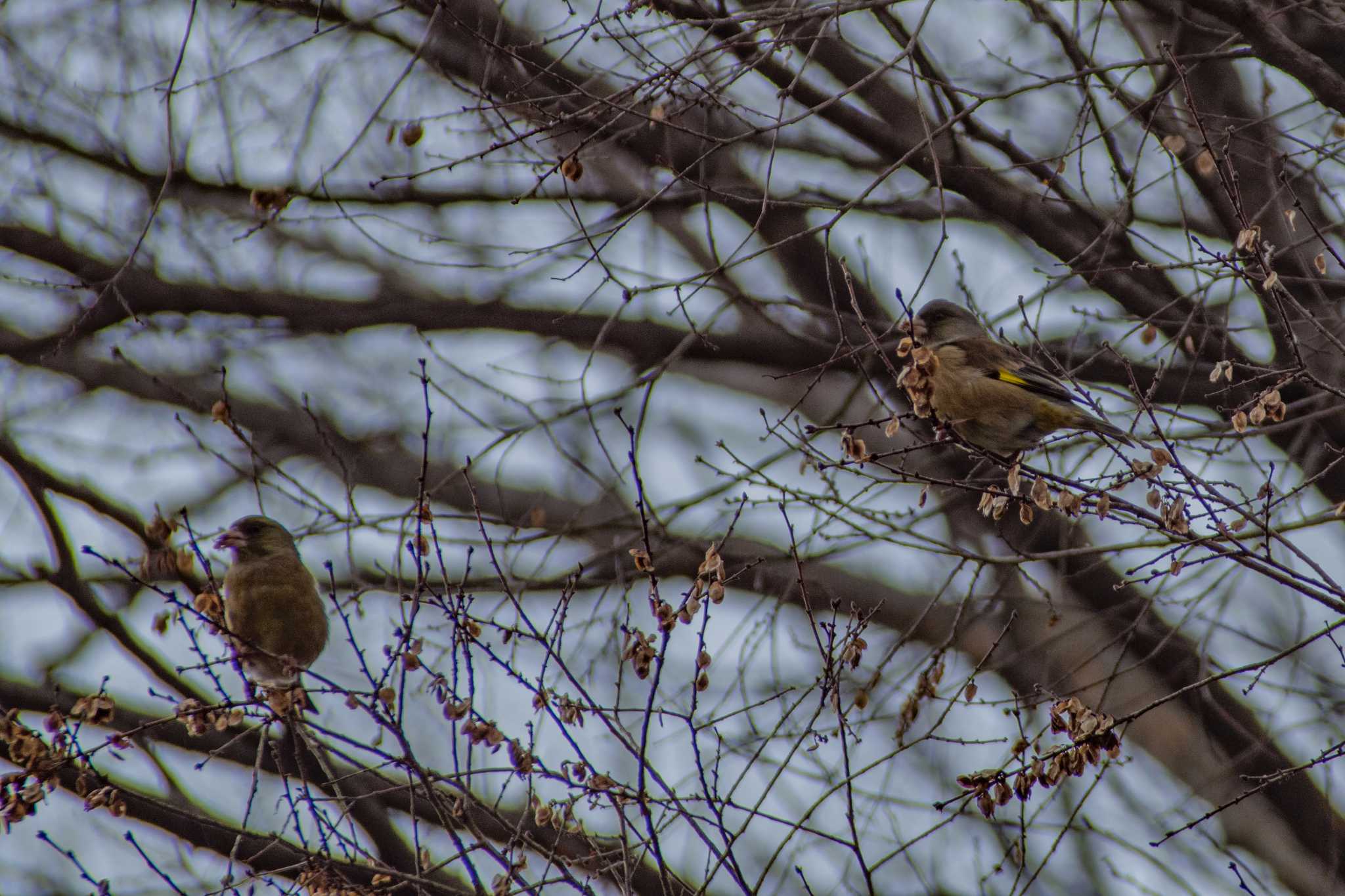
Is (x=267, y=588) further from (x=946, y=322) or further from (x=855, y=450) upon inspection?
(x=946, y=322)

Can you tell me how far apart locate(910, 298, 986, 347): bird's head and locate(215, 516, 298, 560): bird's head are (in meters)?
3.08

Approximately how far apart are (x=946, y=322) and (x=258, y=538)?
3407mm

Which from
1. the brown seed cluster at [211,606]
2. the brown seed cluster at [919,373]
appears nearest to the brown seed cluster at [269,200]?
the brown seed cluster at [211,606]

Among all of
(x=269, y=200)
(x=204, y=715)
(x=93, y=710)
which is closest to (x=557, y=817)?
(x=204, y=715)

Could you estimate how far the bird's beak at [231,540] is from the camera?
609 centimetres

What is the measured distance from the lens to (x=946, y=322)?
21.9ft

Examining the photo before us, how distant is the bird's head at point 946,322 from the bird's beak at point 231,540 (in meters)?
3.24

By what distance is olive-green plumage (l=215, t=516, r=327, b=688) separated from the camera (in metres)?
6.18

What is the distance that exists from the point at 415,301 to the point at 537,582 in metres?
3.10

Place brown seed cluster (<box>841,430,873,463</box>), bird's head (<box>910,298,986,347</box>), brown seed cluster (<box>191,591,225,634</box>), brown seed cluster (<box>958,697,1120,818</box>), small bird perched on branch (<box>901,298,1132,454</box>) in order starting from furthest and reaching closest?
bird's head (<box>910,298,986,347</box>)
small bird perched on branch (<box>901,298,1132,454</box>)
brown seed cluster (<box>191,591,225,634</box>)
brown seed cluster (<box>841,430,873,463</box>)
brown seed cluster (<box>958,697,1120,818</box>)

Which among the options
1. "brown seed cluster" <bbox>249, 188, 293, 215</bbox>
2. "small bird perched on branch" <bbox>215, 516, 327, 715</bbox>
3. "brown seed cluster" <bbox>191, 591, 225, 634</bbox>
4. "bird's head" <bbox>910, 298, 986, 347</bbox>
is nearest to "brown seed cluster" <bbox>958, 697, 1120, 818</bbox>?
"brown seed cluster" <bbox>191, 591, 225, 634</bbox>

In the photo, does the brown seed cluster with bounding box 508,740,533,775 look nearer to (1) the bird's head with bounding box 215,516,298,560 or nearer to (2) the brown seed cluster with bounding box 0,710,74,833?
(2) the brown seed cluster with bounding box 0,710,74,833

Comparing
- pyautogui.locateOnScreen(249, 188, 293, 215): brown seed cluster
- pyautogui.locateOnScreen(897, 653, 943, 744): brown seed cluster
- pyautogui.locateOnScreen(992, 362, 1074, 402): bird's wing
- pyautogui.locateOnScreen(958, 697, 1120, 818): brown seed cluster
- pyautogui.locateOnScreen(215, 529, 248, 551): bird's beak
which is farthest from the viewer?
pyautogui.locateOnScreen(215, 529, 248, 551): bird's beak

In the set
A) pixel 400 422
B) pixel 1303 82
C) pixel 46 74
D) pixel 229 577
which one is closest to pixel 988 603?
pixel 1303 82
